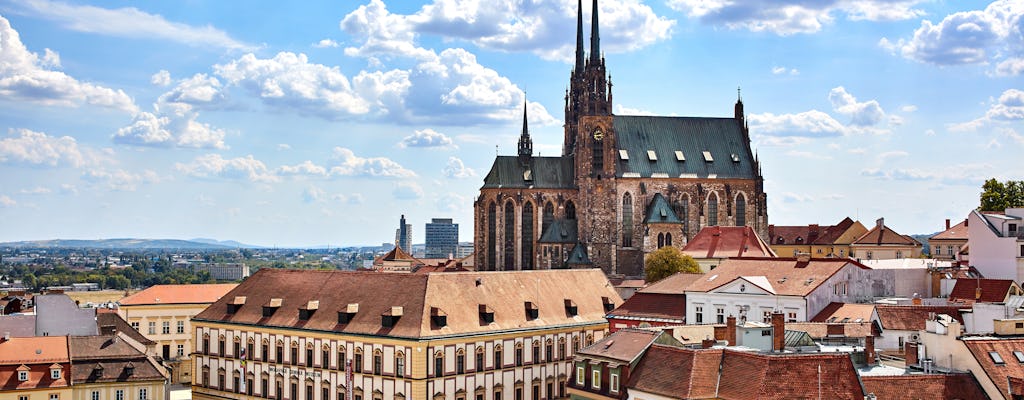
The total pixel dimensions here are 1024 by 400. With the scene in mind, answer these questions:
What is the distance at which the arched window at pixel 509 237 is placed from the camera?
150 meters

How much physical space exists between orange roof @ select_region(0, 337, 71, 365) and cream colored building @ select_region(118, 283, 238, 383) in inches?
1299

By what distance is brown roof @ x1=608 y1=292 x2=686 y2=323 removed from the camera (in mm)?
90562

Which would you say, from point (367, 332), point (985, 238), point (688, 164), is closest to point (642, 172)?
point (688, 164)

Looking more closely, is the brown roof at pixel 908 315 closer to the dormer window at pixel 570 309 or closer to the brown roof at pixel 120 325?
the dormer window at pixel 570 309

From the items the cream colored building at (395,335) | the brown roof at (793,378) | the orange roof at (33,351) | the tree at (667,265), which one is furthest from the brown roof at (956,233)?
the orange roof at (33,351)

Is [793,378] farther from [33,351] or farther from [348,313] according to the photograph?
[33,351]

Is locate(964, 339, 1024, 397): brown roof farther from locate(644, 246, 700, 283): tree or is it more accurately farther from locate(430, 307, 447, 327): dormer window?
locate(644, 246, 700, 283): tree

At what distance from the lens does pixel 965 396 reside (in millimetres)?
54781

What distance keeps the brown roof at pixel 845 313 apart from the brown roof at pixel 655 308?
11564 mm

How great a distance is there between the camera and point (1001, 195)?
12681cm

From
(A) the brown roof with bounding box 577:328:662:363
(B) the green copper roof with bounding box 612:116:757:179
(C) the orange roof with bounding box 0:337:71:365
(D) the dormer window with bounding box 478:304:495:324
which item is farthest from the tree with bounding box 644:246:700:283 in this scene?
Result: (C) the orange roof with bounding box 0:337:71:365

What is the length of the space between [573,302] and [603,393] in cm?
2934

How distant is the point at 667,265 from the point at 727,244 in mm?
10543

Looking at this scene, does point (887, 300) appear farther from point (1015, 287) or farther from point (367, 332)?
point (367, 332)
